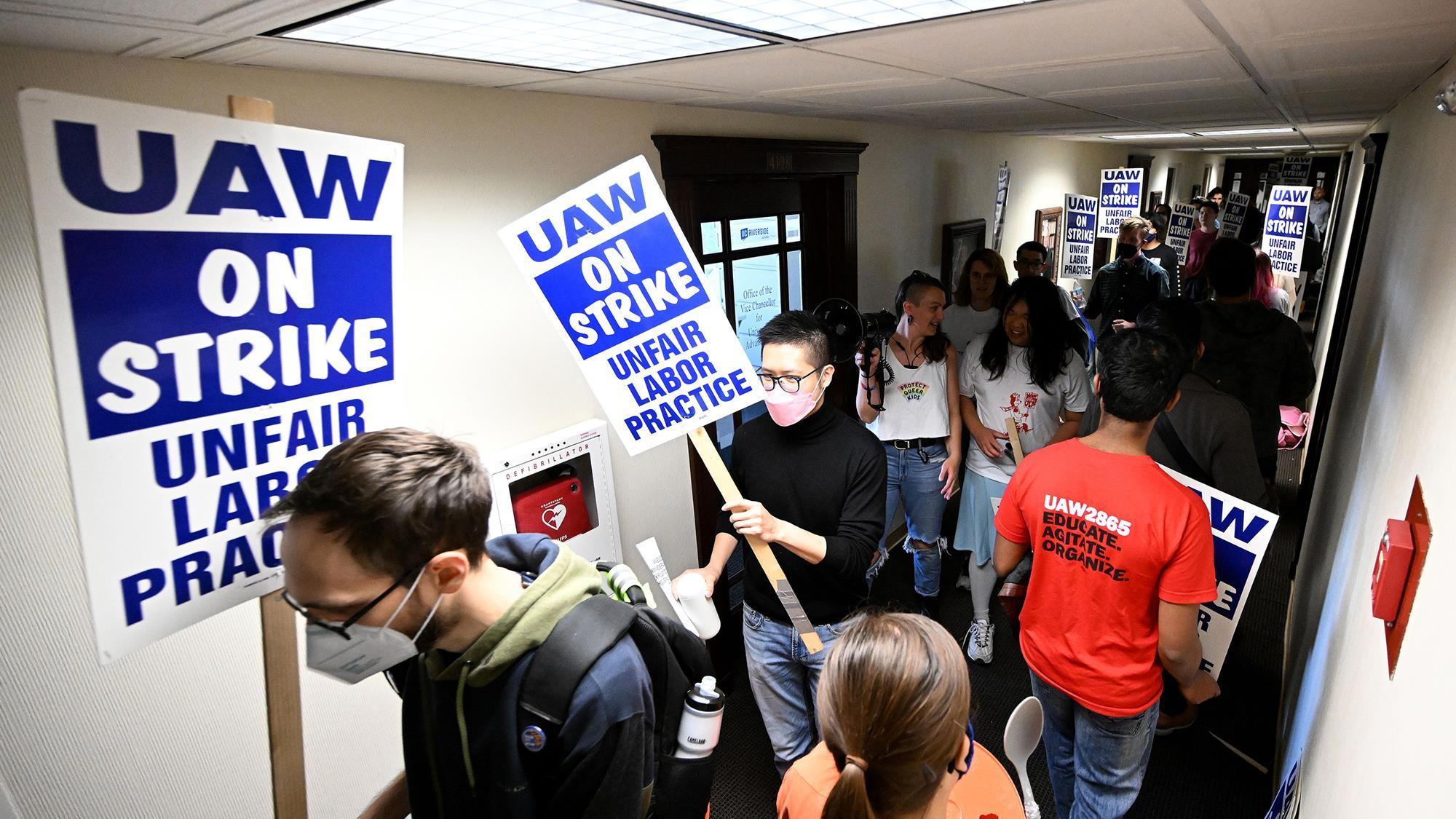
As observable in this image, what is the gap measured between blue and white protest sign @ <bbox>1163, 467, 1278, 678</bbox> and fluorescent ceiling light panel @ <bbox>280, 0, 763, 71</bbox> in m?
1.76

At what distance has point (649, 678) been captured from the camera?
4.25 ft

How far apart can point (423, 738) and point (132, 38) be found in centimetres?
132

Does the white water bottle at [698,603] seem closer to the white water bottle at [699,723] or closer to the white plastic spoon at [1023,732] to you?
the white water bottle at [699,723]

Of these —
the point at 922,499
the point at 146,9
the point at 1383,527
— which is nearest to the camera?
the point at 146,9

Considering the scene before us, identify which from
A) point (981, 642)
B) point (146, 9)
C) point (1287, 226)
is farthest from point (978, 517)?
point (1287, 226)

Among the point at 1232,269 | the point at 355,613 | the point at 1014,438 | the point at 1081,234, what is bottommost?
the point at 1014,438

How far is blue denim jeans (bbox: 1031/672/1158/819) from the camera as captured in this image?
201cm

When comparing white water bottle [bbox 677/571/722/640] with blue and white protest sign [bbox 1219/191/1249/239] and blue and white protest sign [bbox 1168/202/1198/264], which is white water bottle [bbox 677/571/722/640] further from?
blue and white protest sign [bbox 1168/202/1198/264]

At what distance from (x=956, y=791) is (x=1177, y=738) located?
2.08 m

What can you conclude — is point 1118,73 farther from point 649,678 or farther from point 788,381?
point 649,678

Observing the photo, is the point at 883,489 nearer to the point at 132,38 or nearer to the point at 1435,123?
the point at 1435,123

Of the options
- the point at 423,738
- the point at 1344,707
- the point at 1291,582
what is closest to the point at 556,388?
the point at 423,738

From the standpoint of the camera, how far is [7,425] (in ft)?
4.48

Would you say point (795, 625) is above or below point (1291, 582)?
above
